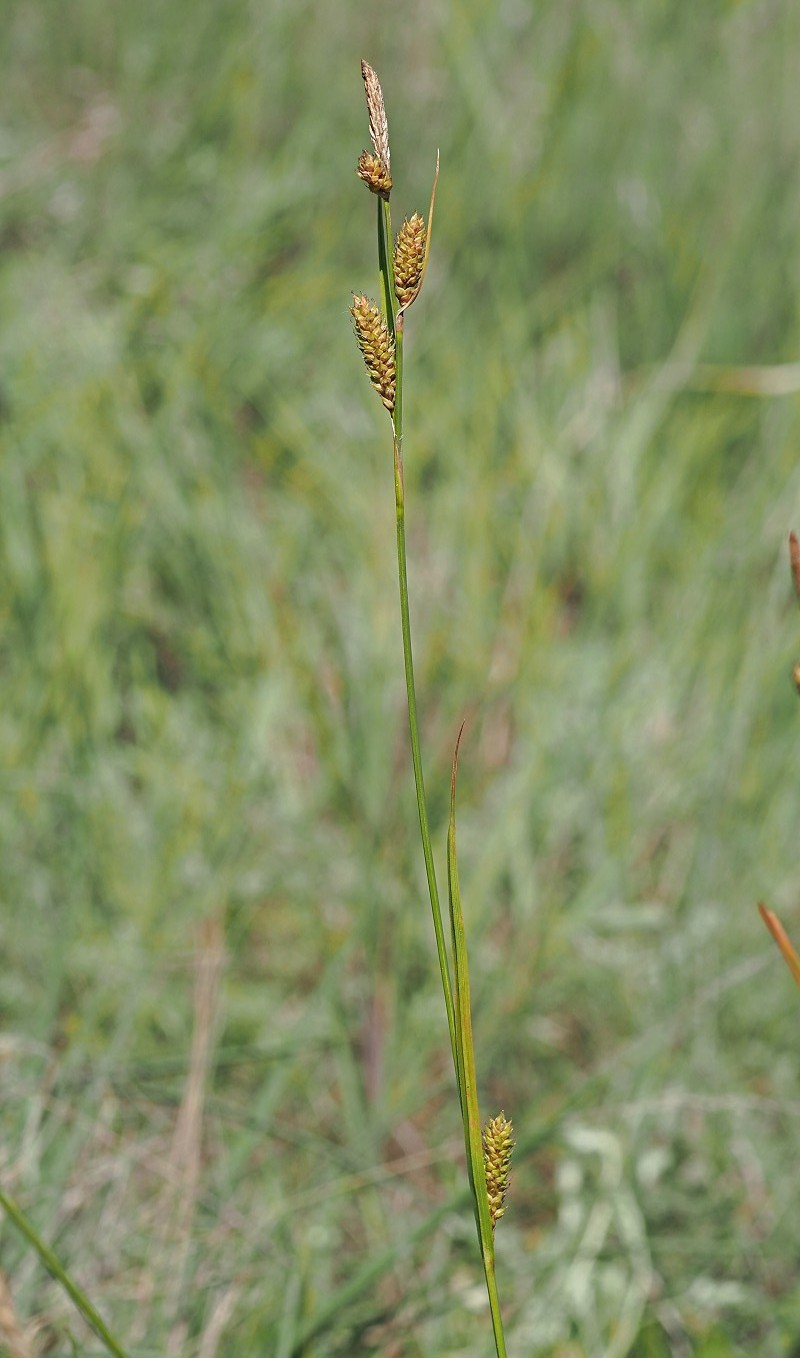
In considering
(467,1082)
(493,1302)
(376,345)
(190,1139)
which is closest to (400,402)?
(376,345)

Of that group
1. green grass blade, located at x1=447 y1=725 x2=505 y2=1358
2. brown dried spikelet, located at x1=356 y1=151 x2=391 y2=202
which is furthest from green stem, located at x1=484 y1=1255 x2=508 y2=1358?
brown dried spikelet, located at x1=356 y1=151 x2=391 y2=202

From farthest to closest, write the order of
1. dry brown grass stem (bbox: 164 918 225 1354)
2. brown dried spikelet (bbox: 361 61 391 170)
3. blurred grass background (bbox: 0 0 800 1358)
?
blurred grass background (bbox: 0 0 800 1358), dry brown grass stem (bbox: 164 918 225 1354), brown dried spikelet (bbox: 361 61 391 170)

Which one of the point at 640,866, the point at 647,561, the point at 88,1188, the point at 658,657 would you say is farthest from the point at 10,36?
the point at 88,1188

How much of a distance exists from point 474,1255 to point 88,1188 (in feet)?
1.30

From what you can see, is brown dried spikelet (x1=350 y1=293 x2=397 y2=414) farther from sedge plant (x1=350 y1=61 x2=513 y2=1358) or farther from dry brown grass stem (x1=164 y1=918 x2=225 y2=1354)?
dry brown grass stem (x1=164 y1=918 x2=225 y2=1354)

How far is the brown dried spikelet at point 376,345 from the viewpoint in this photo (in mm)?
562

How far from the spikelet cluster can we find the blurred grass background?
0.46 metres

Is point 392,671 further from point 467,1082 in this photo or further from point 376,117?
point 376,117

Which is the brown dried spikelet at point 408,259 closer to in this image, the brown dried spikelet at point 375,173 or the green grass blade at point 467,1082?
the brown dried spikelet at point 375,173

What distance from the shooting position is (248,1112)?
1.36 m

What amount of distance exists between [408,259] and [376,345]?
0.04 meters

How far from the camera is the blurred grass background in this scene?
4.25ft

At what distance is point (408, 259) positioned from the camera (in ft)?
1.84

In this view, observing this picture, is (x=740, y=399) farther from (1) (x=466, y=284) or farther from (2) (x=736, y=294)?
(1) (x=466, y=284)
